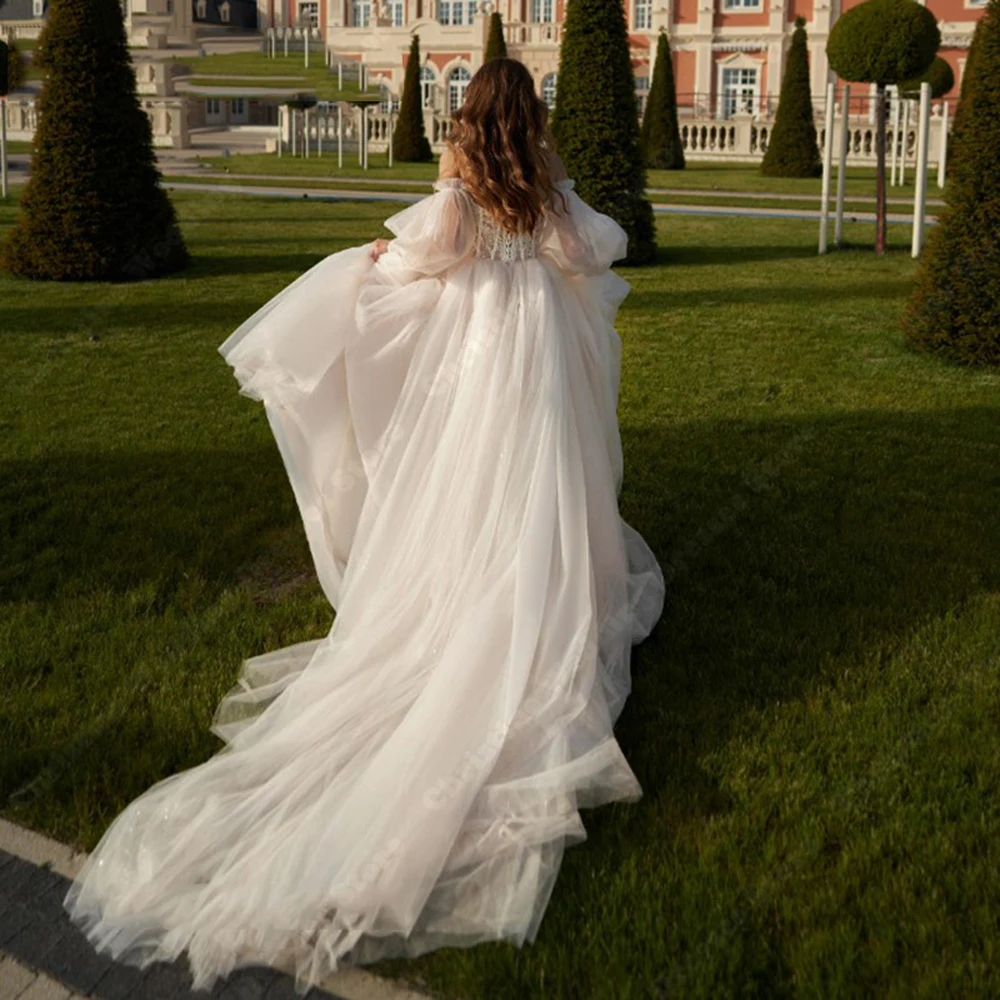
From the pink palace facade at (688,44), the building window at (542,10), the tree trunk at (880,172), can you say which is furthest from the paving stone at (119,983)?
the building window at (542,10)

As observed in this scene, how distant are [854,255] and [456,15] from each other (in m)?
42.3

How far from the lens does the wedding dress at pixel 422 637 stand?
2541mm

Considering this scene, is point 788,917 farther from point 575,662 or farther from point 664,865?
point 575,662

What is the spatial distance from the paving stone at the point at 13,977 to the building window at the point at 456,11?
2036 inches

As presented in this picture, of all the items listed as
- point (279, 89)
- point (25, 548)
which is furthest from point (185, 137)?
point (25, 548)

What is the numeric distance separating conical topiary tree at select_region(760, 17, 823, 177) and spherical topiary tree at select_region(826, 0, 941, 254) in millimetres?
12982

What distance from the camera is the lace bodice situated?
3398 mm

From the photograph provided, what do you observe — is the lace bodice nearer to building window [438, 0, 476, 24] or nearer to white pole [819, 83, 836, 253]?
white pole [819, 83, 836, 253]

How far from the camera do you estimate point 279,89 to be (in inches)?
1730

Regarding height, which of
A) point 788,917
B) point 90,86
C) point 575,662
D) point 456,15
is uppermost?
point 456,15

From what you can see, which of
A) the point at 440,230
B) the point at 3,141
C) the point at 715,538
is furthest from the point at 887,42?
the point at 3,141

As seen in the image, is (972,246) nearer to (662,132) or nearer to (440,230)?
(440,230)

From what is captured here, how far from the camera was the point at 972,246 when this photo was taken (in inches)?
304

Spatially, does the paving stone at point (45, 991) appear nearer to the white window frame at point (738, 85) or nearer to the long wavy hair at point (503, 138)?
the long wavy hair at point (503, 138)
